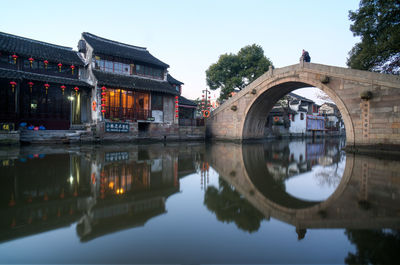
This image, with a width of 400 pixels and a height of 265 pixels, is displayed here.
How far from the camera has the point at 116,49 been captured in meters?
18.7

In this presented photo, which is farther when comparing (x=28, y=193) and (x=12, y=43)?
(x=12, y=43)

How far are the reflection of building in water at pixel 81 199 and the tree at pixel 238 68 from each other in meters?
21.6

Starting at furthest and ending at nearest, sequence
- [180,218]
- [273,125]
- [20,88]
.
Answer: [273,125]
[20,88]
[180,218]

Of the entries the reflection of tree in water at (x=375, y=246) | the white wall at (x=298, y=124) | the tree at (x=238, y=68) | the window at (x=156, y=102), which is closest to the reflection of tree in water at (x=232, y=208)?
the reflection of tree in water at (x=375, y=246)

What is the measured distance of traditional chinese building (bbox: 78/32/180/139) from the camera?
1602 centimetres

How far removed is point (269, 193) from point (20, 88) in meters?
16.9

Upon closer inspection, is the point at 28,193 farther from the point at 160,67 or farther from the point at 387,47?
the point at 160,67

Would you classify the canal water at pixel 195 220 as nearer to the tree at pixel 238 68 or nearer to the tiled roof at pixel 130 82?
the tiled roof at pixel 130 82

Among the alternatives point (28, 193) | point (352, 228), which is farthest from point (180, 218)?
point (28, 193)

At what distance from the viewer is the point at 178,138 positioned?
19344mm

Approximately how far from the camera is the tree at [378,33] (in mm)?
10422

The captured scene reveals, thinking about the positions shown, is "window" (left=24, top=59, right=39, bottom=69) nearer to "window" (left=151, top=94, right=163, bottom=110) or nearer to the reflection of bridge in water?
"window" (left=151, top=94, right=163, bottom=110)

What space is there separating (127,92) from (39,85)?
559cm

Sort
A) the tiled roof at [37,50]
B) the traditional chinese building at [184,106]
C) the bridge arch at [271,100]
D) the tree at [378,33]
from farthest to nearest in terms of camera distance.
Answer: the traditional chinese building at [184,106] < the tiled roof at [37,50] < the bridge arch at [271,100] < the tree at [378,33]
